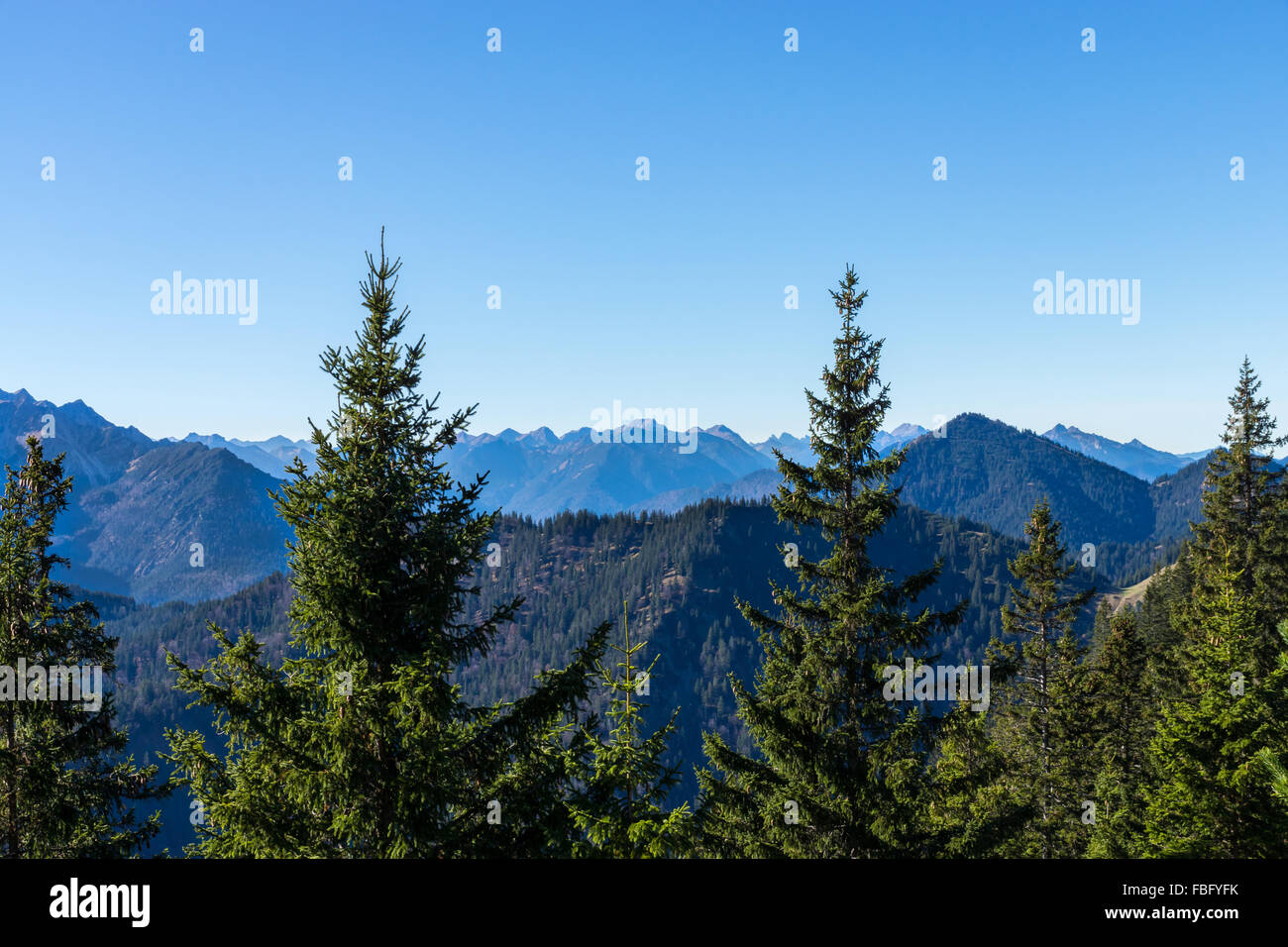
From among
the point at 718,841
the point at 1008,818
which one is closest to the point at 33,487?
the point at 718,841

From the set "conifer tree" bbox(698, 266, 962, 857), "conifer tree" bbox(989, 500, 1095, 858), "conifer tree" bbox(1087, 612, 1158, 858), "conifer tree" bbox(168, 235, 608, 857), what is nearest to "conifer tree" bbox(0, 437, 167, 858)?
"conifer tree" bbox(168, 235, 608, 857)

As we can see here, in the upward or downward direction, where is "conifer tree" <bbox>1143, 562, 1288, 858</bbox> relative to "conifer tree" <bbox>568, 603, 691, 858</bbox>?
downward

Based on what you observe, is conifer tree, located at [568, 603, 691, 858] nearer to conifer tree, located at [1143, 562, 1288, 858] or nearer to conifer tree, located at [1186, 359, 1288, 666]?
conifer tree, located at [1143, 562, 1288, 858]

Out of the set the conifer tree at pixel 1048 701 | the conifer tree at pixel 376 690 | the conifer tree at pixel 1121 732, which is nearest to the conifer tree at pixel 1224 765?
the conifer tree at pixel 1121 732

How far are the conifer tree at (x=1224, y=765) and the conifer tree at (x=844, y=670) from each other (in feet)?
28.5

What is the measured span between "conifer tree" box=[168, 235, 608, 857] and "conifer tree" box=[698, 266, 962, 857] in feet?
19.7

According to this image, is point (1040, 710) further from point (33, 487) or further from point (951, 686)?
point (33, 487)

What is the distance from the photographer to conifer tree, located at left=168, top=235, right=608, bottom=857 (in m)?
10.3

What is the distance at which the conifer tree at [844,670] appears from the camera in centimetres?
1592

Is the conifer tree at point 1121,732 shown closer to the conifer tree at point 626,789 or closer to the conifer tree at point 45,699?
the conifer tree at point 626,789

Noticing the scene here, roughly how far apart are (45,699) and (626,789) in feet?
45.6

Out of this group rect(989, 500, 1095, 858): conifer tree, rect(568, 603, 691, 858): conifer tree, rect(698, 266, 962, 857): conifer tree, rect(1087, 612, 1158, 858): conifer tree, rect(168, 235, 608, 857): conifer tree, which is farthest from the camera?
rect(989, 500, 1095, 858): conifer tree

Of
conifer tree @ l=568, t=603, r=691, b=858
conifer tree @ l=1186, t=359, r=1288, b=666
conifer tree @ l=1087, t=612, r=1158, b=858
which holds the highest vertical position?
conifer tree @ l=1186, t=359, r=1288, b=666
